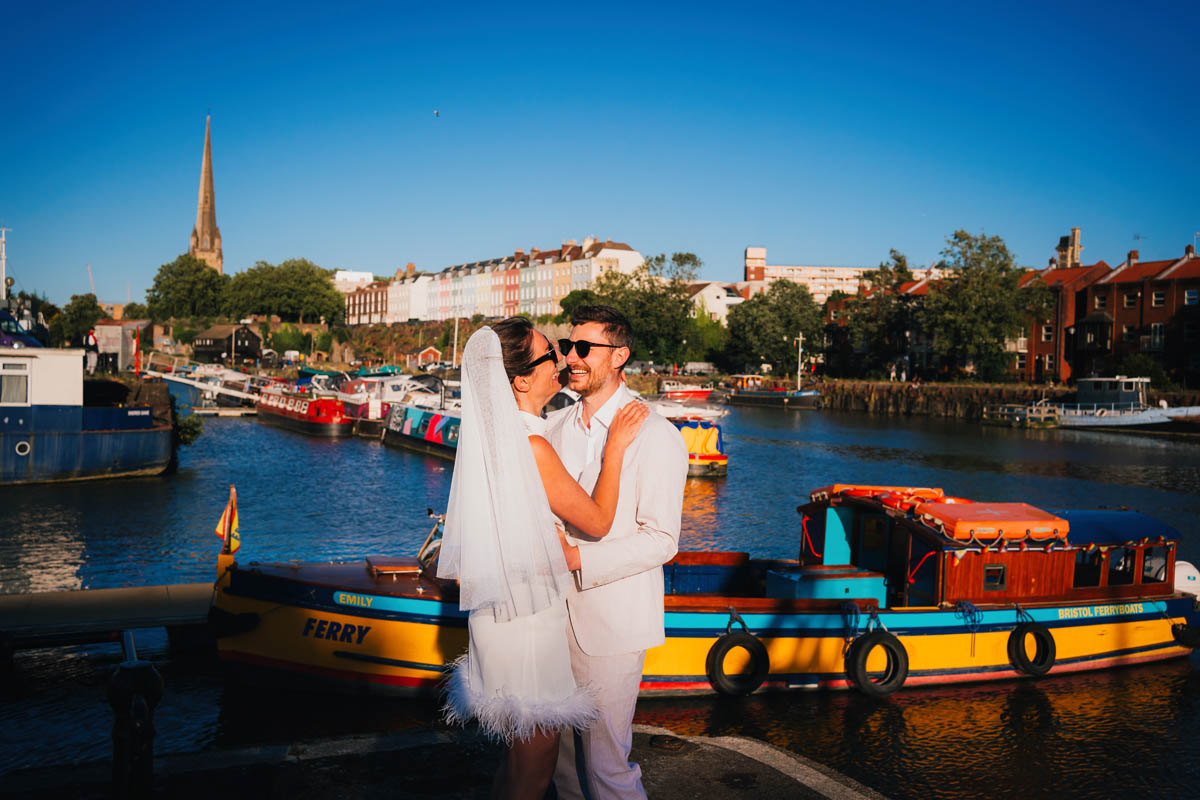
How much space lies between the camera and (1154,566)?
13852 mm

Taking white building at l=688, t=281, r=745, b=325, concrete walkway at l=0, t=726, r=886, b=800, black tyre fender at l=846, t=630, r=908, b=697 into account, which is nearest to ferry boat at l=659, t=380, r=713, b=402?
white building at l=688, t=281, r=745, b=325

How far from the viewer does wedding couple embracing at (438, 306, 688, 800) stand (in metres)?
3.74

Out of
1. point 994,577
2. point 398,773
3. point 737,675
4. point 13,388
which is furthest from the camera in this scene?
point 13,388

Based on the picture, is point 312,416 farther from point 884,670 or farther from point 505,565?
point 505,565

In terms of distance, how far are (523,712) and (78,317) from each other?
6238 inches

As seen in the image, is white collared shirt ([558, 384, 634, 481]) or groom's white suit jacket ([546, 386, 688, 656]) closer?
groom's white suit jacket ([546, 386, 688, 656])

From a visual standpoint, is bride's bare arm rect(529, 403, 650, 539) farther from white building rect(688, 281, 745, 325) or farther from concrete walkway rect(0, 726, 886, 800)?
white building rect(688, 281, 745, 325)

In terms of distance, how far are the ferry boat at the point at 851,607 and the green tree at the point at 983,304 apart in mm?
73316

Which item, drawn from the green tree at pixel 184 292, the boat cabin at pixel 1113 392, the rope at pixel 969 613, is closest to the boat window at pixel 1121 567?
the rope at pixel 969 613

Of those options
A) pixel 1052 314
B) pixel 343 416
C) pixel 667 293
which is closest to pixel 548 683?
pixel 343 416

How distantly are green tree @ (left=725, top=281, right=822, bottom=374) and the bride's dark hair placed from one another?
344ft

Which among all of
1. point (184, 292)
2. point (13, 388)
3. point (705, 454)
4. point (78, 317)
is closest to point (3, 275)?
point (13, 388)

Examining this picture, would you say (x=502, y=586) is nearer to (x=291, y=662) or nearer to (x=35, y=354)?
(x=291, y=662)

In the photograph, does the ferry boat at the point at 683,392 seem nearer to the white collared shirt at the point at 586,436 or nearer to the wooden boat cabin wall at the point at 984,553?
the wooden boat cabin wall at the point at 984,553
